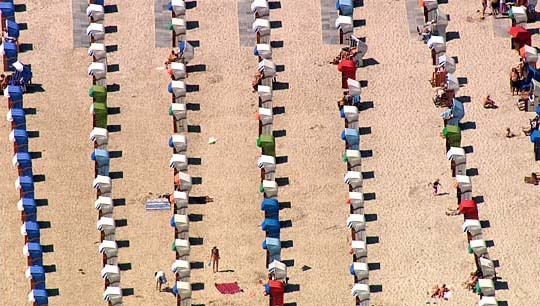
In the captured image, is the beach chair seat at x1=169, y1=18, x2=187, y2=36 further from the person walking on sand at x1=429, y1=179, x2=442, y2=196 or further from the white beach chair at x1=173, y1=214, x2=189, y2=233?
the person walking on sand at x1=429, y1=179, x2=442, y2=196

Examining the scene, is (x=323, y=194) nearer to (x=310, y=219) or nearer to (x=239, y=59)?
(x=310, y=219)

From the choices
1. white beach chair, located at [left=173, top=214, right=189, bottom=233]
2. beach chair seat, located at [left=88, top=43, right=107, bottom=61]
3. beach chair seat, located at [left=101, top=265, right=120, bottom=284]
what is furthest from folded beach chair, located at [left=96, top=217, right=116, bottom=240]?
beach chair seat, located at [left=88, top=43, right=107, bottom=61]

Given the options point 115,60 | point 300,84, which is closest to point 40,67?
point 115,60

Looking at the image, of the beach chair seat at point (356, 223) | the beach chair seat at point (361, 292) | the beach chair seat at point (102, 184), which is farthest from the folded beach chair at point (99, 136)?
the beach chair seat at point (361, 292)

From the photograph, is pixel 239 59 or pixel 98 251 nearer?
pixel 98 251

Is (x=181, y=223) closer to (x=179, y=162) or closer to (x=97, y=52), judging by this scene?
(x=179, y=162)
